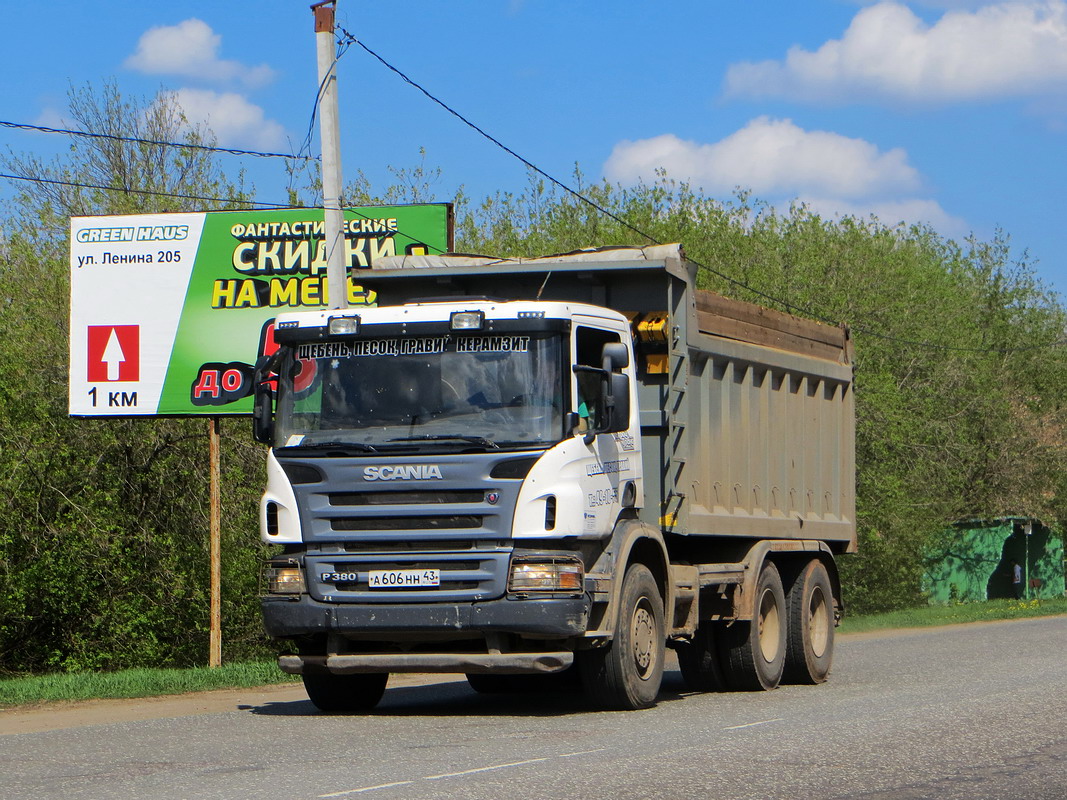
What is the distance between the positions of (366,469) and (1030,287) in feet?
142

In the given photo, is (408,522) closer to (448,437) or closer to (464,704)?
(448,437)

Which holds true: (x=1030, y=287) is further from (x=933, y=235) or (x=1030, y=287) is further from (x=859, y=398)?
(x=859, y=398)

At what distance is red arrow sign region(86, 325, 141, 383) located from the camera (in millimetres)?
17750

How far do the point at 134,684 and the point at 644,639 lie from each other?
551 centimetres

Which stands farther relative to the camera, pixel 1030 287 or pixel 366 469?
pixel 1030 287

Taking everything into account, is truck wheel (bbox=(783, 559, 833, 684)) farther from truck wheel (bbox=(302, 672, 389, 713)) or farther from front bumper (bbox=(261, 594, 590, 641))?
front bumper (bbox=(261, 594, 590, 641))

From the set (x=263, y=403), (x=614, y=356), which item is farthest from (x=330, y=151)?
(x=614, y=356)

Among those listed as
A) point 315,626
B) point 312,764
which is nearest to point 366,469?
point 315,626

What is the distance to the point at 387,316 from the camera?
1106cm

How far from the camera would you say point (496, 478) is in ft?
34.2

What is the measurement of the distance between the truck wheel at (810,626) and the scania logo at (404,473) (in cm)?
532

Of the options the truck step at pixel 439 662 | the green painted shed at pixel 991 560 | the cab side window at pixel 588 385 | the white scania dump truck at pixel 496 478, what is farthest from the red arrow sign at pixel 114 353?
the green painted shed at pixel 991 560

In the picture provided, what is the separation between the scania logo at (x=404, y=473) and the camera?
10477 millimetres

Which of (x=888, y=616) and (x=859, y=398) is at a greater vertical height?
(x=859, y=398)
